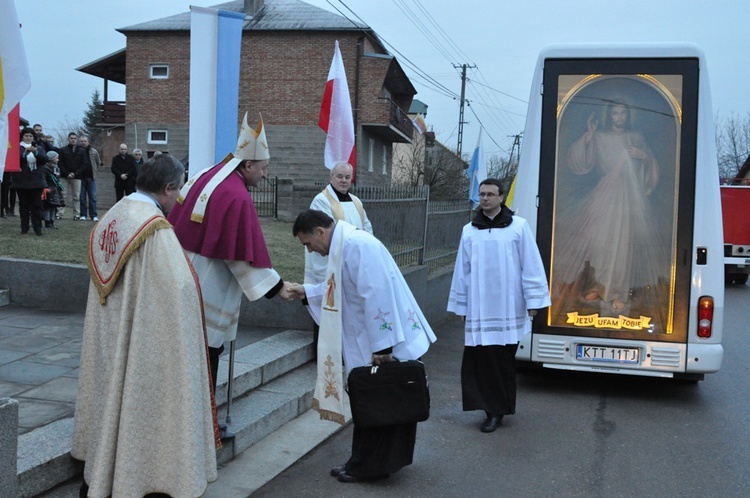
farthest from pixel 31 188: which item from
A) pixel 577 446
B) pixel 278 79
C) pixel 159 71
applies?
pixel 159 71

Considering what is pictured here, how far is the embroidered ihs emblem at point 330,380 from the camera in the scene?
5.00 metres

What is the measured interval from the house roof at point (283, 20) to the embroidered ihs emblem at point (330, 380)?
28.6 meters

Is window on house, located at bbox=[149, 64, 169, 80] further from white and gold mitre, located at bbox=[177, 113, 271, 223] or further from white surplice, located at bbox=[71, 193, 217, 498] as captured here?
white surplice, located at bbox=[71, 193, 217, 498]

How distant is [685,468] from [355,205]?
3.78 meters

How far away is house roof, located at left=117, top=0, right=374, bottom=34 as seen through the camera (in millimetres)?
32844

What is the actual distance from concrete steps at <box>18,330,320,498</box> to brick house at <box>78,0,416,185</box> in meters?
26.3

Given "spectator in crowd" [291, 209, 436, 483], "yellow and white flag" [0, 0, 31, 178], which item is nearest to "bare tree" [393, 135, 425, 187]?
"spectator in crowd" [291, 209, 436, 483]

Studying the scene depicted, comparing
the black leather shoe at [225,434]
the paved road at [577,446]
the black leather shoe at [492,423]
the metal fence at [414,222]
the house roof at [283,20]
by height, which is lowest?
the paved road at [577,446]

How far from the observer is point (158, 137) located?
1364 inches

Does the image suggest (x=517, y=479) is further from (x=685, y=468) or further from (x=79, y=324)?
(x=79, y=324)

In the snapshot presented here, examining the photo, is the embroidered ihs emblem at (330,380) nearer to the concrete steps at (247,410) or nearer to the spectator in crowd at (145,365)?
the concrete steps at (247,410)

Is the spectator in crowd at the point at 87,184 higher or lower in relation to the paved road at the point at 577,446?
higher

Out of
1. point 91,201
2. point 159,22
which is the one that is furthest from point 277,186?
point 159,22

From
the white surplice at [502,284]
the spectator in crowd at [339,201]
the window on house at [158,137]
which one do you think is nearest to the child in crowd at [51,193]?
the spectator in crowd at [339,201]
